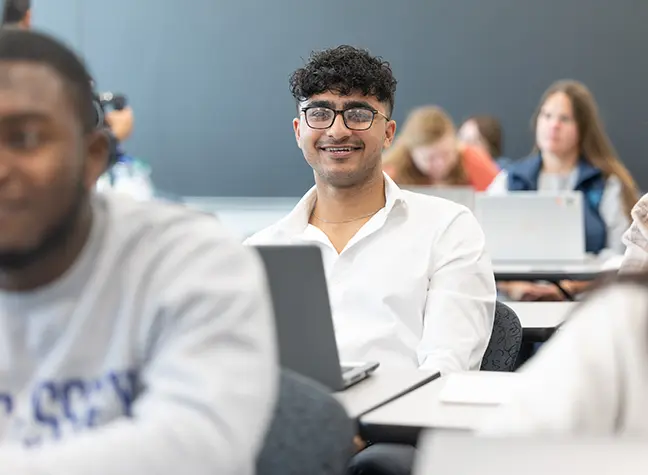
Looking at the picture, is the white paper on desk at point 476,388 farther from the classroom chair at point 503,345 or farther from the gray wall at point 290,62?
the gray wall at point 290,62

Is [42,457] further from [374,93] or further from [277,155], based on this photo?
[277,155]

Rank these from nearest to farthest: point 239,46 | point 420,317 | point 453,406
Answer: point 453,406, point 420,317, point 239,46

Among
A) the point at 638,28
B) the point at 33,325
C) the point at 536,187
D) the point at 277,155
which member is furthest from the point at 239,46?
the point at 33,325

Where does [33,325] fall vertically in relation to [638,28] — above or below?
below

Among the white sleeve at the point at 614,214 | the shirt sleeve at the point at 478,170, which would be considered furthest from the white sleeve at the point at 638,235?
the shirt sleeve at the point at 478,170

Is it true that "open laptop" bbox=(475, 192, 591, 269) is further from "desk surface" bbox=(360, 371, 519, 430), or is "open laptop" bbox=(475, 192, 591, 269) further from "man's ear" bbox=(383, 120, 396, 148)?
"desk surface" bbox=(360, 371, 519, 430)

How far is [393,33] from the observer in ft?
25.6

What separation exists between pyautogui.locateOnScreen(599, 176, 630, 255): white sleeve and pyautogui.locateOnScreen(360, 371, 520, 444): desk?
10.4 feet

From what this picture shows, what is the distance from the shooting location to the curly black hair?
2.71m

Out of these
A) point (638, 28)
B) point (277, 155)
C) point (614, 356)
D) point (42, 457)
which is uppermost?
point (638, 28)

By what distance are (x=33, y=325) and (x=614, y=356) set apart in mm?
650

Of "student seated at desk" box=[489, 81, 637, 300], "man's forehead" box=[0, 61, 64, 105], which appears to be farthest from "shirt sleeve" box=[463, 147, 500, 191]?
"man's forehead" box=[0, 61, 64, 105]

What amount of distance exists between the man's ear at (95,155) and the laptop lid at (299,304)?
0.64 metres

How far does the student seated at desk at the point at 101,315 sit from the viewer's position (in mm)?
1120
